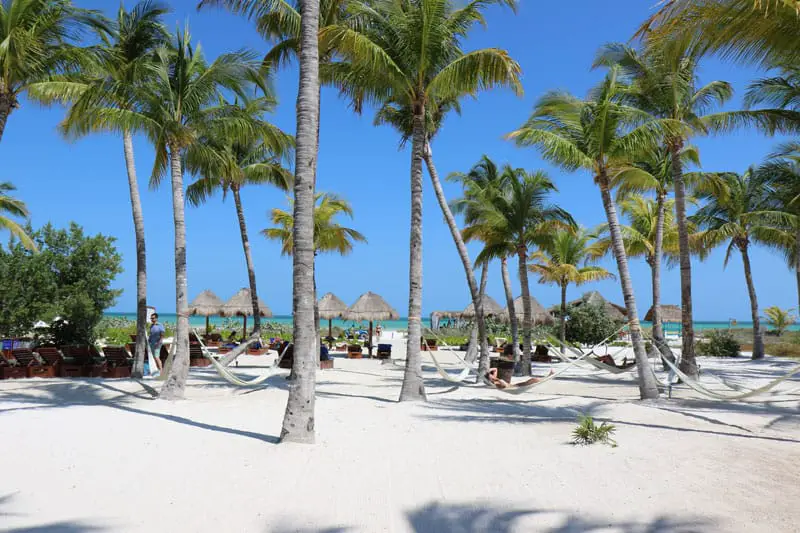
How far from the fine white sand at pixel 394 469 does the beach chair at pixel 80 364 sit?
2963mm

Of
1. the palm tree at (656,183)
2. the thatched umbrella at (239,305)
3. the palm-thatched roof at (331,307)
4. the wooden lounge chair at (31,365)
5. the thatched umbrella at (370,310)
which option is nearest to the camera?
the wooden lounge chair at (31,365)

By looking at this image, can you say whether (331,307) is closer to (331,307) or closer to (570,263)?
(331,307)

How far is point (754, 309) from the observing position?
19.0 m

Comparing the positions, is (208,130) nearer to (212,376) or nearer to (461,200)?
(212,376)

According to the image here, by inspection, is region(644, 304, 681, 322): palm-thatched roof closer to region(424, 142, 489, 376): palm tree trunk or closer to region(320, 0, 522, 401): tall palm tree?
region(424, 142, 489, 376): palm tree trunk

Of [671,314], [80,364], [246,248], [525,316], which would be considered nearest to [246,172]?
[246,248]

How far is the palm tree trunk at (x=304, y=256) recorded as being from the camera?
17.9ft

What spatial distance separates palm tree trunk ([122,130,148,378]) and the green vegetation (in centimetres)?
458

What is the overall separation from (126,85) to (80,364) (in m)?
6.13

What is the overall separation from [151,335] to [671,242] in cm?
1748

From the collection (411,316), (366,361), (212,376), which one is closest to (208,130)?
(411,316)

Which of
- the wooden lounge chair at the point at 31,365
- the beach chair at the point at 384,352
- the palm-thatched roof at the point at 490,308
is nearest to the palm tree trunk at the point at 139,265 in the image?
the wooden lounge chair at the point at 31,365

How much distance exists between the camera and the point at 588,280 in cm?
2277

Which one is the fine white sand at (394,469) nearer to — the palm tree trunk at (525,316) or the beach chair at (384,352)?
the palm tree trunk at (525,316)
